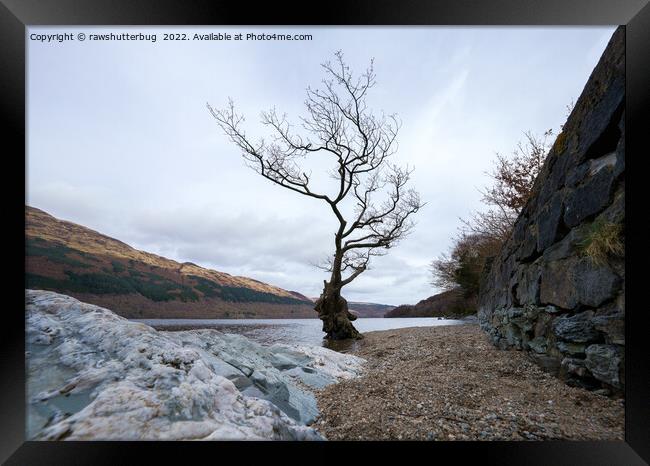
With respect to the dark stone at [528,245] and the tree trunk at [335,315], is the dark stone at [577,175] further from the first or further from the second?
the tree trunk at [335,315]

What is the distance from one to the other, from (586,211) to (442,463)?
303 centimetres

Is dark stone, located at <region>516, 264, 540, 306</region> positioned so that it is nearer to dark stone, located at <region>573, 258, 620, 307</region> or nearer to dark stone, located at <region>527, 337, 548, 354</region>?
dark stone, located at <region>527, 337, 548, 354</region>

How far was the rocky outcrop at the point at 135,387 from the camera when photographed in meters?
2.29

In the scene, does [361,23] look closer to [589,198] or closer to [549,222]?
[589,198]

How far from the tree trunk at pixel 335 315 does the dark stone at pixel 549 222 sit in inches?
274

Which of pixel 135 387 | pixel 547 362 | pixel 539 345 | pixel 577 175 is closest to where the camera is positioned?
pixel 135 387

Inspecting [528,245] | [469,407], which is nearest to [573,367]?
[469,407]

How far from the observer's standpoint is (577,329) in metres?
3.12

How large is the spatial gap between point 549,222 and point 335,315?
7.45 metres

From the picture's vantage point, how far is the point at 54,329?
2932 millimetres

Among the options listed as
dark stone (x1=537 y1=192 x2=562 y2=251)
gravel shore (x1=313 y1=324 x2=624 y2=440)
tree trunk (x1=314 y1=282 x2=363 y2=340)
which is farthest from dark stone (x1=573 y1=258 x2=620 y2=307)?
tree trunk (x1=314 y1=282 x2=363 y2=340)

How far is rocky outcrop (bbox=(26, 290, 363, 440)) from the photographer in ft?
7.50
